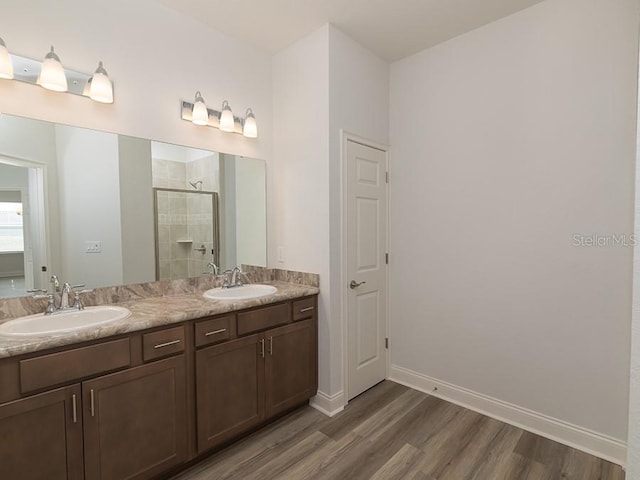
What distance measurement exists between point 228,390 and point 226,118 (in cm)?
184

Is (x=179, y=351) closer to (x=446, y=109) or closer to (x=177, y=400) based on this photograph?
(x=177, y=400)

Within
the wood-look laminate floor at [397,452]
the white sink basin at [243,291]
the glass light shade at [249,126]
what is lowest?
the wood-look laminate floor at [397,452]

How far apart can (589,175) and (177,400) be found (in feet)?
8.90

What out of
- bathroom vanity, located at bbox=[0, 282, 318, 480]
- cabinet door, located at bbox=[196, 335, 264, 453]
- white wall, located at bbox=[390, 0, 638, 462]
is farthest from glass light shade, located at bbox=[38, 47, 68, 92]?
white wall, located at bbox=[390, 0, 638, 462]

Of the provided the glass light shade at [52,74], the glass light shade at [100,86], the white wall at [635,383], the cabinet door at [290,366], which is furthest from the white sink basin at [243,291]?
the white wall at [635,383]

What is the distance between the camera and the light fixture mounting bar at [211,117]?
89.8 inches

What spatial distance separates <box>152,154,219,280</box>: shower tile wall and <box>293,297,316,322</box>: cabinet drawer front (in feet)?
2.42

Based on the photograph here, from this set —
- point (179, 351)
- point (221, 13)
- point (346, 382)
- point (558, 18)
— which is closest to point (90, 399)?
point (179, 351)

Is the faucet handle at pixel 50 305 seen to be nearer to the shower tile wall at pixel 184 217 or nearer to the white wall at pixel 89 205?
the white wall at pixel 89 205

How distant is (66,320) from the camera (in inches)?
67.4

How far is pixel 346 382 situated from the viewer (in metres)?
2.59

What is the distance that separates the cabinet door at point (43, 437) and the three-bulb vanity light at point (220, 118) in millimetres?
1726

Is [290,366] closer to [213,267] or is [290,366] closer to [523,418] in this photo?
[213,267]

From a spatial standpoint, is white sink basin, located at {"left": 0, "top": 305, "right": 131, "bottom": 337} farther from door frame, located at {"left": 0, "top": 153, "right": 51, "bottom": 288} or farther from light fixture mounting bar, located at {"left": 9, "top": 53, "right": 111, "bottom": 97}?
light fixture mounting bar, located at {"left": 9, "top": 53, "right": 111, "bottom": 97}
